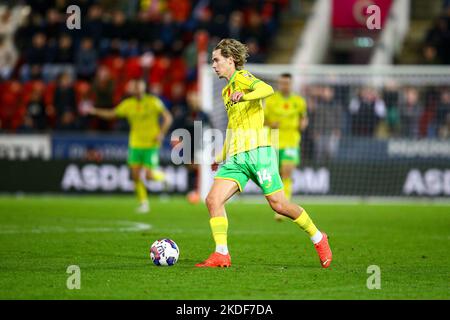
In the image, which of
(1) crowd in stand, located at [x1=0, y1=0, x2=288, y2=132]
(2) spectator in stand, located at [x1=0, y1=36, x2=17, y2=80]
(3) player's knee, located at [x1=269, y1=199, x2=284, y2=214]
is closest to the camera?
(3) player's knee, located at [x1=269, y1=199, x2=284, y2=214]

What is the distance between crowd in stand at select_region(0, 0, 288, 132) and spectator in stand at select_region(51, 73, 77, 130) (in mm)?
26

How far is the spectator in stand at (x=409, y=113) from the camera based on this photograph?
24.1 metres

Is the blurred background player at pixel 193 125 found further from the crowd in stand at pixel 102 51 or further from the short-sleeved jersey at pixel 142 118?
the short-sleeved jersey at pixel 142 118

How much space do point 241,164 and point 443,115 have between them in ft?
48.5

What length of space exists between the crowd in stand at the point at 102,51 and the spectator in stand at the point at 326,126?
88.9 inches

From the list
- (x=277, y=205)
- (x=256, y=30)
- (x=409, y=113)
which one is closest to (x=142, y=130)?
(x=409, y=113)

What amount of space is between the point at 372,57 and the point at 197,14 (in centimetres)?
531

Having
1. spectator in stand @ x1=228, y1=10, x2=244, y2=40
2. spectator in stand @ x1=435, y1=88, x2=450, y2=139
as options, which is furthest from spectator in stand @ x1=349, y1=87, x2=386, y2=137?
spectator in stand @ x1=228, y1=10, x2=244, y2=40

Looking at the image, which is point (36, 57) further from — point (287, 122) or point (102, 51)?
point (287, 122)

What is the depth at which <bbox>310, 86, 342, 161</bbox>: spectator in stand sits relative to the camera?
23969 mm

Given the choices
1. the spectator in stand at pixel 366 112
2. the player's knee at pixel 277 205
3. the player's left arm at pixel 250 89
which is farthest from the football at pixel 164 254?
the spectator in stand at pixel 366 112

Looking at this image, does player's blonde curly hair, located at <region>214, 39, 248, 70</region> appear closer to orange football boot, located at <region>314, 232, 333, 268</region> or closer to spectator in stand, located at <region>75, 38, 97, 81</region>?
orange football boot, located at <region>314, 232, 333, 268</region>
